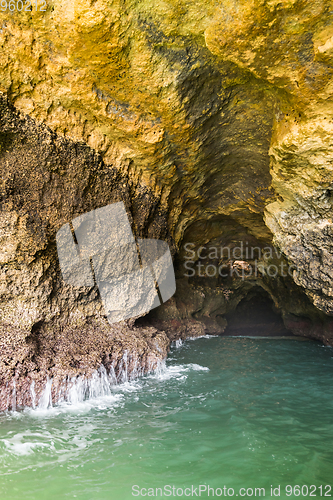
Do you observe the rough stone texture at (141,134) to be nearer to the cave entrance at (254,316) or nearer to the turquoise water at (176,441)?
the turquoise water at (176,441)

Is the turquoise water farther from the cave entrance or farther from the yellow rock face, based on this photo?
the cave entrance

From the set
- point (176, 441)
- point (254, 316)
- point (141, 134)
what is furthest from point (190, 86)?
point (254, 316)

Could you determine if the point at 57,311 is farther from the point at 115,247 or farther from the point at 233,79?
the point at 233,79

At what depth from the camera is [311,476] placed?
3320 mm

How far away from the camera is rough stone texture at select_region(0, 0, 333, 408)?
4332 mm

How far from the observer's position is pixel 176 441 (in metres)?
4.04

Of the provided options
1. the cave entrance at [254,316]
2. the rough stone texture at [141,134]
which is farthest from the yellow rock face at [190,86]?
the cave entrance at [254,316]

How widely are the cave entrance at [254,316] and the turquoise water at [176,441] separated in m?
9.13

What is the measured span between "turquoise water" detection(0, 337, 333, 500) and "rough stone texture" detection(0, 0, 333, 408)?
1.16 m

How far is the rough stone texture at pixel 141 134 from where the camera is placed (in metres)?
4.33

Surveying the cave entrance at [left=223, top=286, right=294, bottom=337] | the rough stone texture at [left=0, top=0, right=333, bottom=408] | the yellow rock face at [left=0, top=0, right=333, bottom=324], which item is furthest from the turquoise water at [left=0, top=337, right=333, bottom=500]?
the cave entrance at [left=223, top=286, right=294, bottom=337]

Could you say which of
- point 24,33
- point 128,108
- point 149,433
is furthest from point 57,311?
point 24,33

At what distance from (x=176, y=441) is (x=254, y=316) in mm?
13696

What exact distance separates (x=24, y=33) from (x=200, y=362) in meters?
7.70
